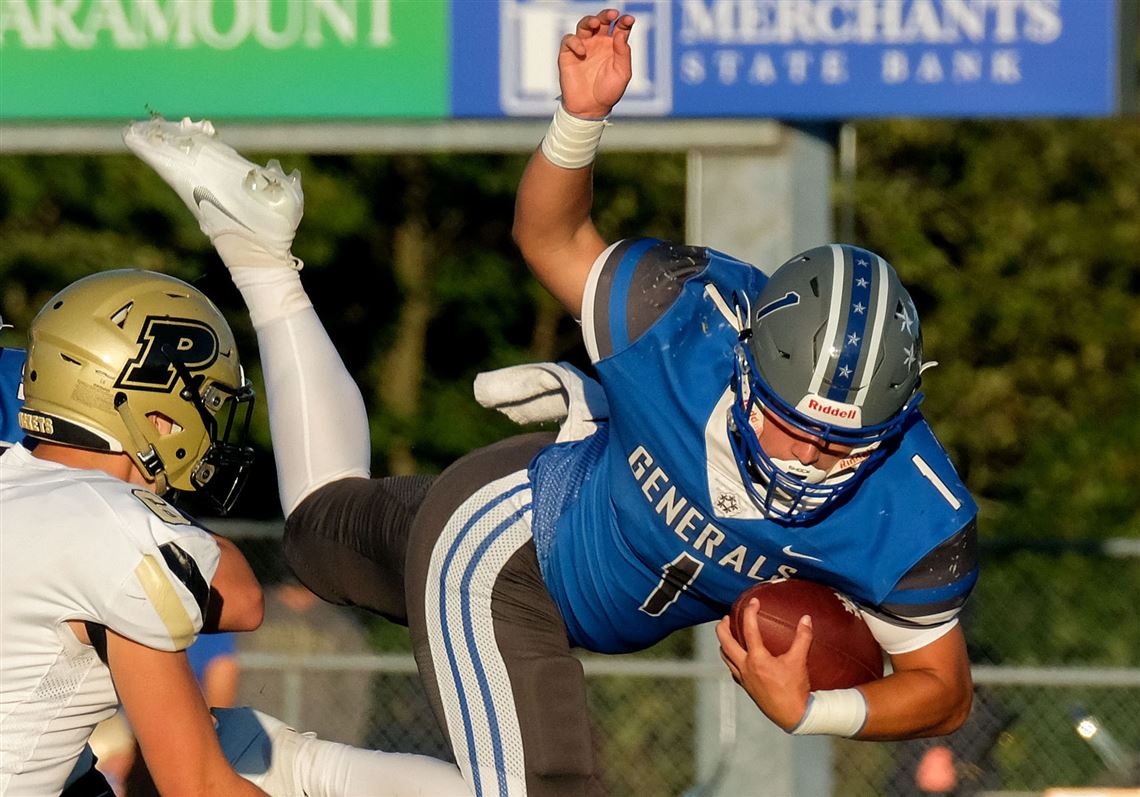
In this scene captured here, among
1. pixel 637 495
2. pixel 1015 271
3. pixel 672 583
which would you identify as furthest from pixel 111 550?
pixel 1015 271

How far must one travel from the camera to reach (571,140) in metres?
3.61

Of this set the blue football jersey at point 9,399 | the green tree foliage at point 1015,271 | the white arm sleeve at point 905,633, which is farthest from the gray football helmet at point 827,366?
the green tree foliage at point 1015,271

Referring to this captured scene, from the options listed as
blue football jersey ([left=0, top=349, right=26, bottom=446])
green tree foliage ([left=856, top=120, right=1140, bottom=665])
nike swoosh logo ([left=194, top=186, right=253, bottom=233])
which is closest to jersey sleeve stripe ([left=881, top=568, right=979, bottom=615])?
nike swoosh logo ([left=194, top=186, right=253, bottom=233])

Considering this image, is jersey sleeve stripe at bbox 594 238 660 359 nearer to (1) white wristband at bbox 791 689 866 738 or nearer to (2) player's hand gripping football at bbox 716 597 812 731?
(2) player's hand gripping football at bbox 716 597 812 731

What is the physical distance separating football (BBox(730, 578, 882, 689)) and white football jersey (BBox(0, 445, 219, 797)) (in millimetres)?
1066

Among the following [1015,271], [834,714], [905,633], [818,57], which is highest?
[818,57]

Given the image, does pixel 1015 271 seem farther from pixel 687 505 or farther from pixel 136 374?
pixel 136 374

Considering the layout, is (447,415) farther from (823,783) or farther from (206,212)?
(206,212)

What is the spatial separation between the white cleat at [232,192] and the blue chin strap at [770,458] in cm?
131

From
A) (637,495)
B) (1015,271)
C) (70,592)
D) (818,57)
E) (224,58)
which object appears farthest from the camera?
(1015,271)

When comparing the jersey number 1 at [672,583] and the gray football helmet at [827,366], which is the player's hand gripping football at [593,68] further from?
the jersey number 1 at [672,583]

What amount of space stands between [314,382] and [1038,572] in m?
3.62

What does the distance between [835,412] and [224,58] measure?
347cm

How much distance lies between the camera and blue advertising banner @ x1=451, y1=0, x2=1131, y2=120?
5734 mm
